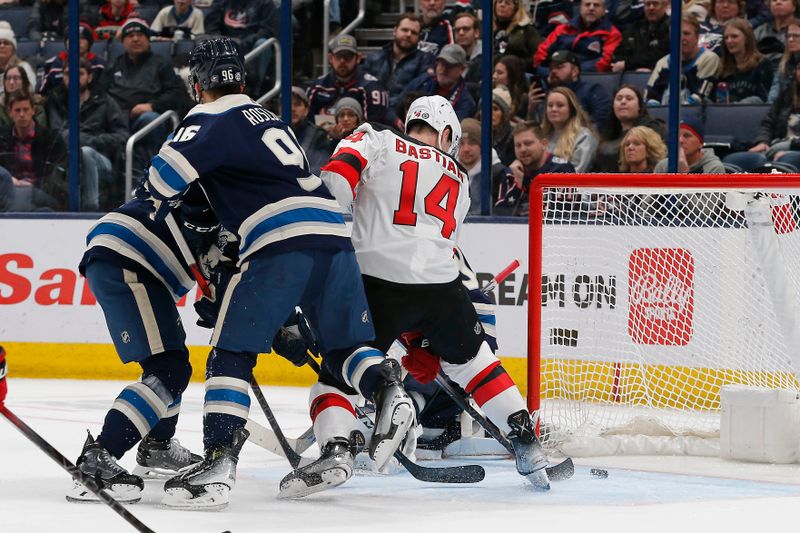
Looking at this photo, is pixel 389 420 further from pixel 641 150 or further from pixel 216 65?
pixel 641 150

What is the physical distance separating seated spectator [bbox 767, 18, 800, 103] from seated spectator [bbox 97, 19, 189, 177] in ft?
9.62

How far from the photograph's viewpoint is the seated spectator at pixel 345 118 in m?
6.71

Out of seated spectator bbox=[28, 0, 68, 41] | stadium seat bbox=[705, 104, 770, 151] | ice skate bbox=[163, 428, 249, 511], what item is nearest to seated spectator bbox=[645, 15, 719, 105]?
stadium seat bbox=[705, 104, 770, 151]

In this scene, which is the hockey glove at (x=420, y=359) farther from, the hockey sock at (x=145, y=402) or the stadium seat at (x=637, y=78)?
the stadium seat at (x=637, y=78)

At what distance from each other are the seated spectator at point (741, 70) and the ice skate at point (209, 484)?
3.92 metres

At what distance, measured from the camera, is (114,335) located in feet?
11.5

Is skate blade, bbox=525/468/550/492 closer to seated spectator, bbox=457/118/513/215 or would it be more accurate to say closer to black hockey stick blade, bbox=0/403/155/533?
black hockey stick blade, bbox=0/403/155/533

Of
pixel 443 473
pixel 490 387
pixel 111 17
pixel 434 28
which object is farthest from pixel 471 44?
pixel 443 473

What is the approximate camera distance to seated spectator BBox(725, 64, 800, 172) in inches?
241

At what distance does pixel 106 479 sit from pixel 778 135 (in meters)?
3.98

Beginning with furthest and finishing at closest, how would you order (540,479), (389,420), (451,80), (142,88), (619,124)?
(142,88), (451,80), (619,124), (540,479), (389,420)

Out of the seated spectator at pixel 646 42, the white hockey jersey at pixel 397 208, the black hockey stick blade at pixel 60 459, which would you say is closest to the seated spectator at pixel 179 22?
the seated spectator at pixel 646 42

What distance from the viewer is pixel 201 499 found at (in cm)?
316

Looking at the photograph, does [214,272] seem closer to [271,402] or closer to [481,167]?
[271,402]
